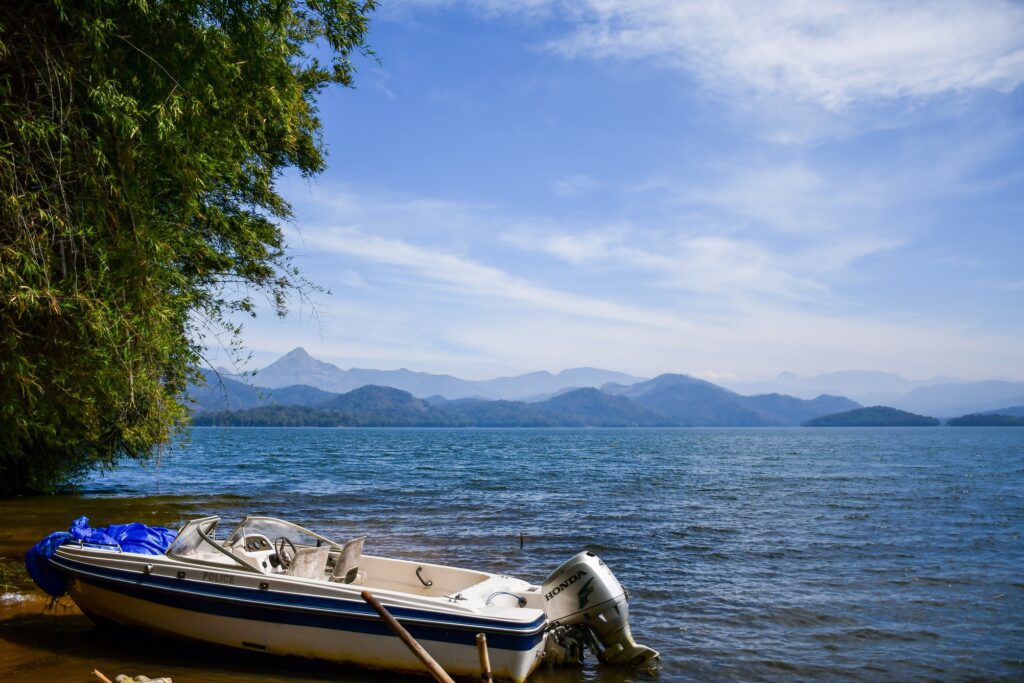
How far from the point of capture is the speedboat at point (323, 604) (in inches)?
366

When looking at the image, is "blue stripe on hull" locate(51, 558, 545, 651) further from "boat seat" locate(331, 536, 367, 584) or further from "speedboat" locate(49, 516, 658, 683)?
"boat seat" locate(331, 536, 367, 584)

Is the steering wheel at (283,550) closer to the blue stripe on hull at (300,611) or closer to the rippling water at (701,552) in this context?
the blue stripe on hull at (300,611)

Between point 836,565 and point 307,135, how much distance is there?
61.6 feet

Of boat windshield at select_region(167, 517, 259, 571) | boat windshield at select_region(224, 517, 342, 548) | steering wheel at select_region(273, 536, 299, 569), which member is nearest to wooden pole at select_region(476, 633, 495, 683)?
boat windshield at select_region(167, 517, 259, 571)

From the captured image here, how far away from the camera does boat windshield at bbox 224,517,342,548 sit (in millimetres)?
10566

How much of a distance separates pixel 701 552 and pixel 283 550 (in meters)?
13.2

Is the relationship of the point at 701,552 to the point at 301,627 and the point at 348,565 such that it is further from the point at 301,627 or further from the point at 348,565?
the point at 301,627

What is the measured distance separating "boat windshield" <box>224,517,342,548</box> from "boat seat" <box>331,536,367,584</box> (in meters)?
0.62

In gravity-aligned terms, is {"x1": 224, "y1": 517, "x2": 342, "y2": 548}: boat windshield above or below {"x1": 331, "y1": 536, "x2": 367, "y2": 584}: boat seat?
above

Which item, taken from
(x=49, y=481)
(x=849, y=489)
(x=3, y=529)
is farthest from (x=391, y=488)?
(x=849, y=489)

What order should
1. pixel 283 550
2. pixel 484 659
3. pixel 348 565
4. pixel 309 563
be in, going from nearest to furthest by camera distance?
pixel 484 659
pixel 309 563
pixel 348 565
pixel 283 550

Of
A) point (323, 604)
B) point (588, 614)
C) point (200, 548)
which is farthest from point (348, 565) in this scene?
point (588, 614)

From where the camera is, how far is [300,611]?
31.1 feet

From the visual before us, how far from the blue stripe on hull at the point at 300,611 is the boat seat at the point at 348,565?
977 millimetres
